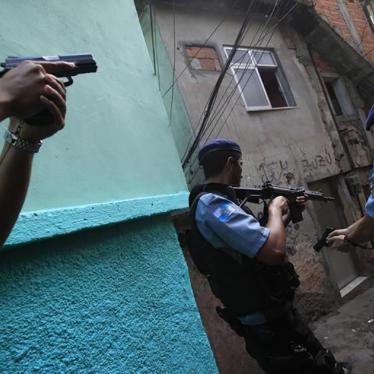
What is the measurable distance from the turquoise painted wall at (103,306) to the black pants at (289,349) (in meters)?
0.50

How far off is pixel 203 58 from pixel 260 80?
132cm

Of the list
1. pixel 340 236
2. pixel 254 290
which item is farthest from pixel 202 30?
pixel 254 290

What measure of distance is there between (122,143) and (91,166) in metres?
0.24

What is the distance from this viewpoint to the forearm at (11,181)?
2.97 feet

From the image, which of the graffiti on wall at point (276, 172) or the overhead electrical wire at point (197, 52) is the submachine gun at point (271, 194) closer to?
the graffiti on wall at point (276, 172)

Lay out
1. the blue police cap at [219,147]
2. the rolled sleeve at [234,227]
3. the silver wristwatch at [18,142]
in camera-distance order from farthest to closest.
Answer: the blue police cap at [219,147] → the rolled sleeve at [234,227] → the silver wristwatch at [18,142]

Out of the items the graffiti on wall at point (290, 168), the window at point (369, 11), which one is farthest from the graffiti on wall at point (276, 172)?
the window at point (369, 11)

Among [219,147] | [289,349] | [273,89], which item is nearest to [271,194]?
[219,147]

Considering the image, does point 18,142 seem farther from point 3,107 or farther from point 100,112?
point 100,112

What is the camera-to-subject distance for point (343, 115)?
28.2 ft

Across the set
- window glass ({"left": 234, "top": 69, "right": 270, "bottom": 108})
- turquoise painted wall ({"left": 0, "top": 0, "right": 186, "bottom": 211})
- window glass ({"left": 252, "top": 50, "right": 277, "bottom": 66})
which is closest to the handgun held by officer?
turquoise painted wall ({"left": 0, "top": 0, "right": 186, "bottom": 211})

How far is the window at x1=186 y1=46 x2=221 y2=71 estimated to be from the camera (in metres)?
5.90

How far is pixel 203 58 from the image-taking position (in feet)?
20.0

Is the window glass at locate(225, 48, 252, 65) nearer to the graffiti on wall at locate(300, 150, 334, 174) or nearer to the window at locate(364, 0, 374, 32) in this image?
the graffiti on wall at locate(300, 150, 334, 174)
